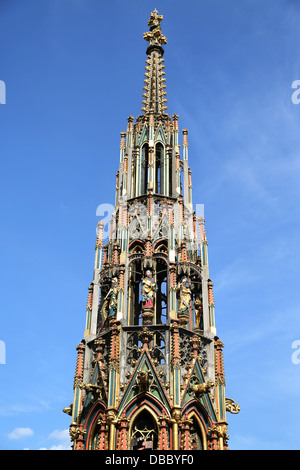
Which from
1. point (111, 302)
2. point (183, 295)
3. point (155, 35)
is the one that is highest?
point (155, 35)

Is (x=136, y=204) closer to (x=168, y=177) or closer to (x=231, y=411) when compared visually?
(x=168, y=177)

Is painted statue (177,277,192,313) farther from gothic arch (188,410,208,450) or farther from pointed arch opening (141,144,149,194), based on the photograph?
pointed arch opening (141,144,149,194)

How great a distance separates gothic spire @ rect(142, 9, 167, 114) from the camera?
165 feet

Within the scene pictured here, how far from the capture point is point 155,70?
2048 inches

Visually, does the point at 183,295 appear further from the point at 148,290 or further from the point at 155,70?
the point at 155,70

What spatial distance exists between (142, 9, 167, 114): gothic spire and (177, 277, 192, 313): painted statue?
13.7 m

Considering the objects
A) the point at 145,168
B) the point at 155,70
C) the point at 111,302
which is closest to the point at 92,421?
the point at 111,302

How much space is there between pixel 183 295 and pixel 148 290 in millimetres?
1900

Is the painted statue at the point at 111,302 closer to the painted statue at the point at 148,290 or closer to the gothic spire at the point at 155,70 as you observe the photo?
the painted statue at the point at 148,290

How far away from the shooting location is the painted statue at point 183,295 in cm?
3994

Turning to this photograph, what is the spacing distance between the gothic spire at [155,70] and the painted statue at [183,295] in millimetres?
13730

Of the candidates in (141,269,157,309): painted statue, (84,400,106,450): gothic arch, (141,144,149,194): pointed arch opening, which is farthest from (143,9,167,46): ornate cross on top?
(84,400,106,450): gothic arch

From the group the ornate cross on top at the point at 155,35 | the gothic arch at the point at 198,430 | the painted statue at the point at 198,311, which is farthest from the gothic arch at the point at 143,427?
the ornate cross on top at the point at 155,35
